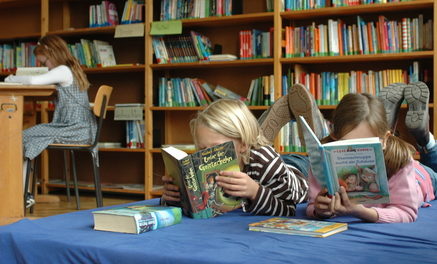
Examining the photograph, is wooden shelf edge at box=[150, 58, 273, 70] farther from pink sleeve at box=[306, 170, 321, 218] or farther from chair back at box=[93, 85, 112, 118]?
pink sleeve at box=[306, 170, 321, 218]

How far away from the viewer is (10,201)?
8.45ft

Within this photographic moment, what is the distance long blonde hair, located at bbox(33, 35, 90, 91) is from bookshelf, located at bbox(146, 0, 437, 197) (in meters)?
0.68

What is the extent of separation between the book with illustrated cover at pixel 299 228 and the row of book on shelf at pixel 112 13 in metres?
3.34

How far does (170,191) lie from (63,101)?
7.46 feet

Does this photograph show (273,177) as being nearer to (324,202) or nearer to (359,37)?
(324,202)

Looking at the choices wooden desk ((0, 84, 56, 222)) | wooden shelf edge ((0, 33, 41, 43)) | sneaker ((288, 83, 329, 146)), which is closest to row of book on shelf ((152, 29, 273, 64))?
wooden shelf edge ((0, 33, 41, 43))

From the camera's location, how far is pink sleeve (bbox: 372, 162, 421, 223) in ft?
4.60

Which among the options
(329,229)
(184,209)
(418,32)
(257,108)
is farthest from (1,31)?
(329,229)

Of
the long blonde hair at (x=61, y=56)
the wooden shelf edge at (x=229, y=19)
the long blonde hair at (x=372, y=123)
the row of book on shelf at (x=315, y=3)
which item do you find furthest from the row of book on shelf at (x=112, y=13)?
the long blonde hair at (x=372, y=123)

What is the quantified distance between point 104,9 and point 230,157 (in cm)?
340

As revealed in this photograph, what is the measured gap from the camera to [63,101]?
3.60 metres

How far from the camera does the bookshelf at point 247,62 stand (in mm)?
3574

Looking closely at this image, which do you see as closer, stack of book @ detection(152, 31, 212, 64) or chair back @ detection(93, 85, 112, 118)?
chair back @ detection(93, 85, 112, 118)

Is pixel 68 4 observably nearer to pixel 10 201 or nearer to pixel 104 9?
pixel 104 9
